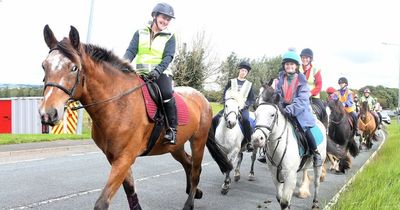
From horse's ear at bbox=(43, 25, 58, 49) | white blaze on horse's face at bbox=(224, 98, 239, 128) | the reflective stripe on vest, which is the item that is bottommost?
white blaze on horse's face at bbox=(224, 98, 239, 128)

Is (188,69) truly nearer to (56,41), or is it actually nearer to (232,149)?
(232,149)

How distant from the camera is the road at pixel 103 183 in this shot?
7168 millimetres

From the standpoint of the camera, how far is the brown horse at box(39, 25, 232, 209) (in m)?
3.98

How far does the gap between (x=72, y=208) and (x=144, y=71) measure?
252 cm

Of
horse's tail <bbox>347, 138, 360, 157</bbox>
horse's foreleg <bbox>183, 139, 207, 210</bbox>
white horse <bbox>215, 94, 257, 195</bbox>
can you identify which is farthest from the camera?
horse's tail <bbox>347, 138, 360, 157</bbox>

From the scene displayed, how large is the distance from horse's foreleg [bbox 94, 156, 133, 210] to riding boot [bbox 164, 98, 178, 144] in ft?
2.85

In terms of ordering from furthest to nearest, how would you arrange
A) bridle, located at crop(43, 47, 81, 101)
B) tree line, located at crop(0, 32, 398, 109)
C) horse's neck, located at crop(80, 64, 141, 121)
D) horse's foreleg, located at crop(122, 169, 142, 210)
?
tree line, located at crop(0, 32, 398, 109), horse's foreleg, located at crop(122, 169, 142, 210), horse's neck, located at crop(80, 64, 141, 121), bridle, located at crop(43, 47, 81, 101)

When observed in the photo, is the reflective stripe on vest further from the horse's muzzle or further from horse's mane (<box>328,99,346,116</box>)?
the horse's muzzle

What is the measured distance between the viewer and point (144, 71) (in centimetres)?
573

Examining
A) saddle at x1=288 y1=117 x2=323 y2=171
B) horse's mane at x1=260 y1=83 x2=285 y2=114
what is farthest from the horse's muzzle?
saddle at x1=288 y1=117 x2=323 y2=171

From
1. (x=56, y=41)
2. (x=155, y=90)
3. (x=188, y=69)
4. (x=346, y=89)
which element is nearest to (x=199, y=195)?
(x=155, y=90)

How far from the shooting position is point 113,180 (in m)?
4.52

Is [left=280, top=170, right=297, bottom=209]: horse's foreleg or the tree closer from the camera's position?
[left=280, top=170, right=297, bottom=209]: horse's foreleg

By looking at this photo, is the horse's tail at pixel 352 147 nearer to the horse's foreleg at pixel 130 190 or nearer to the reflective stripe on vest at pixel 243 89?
the reflective stripe on vest at pixel 243 89
